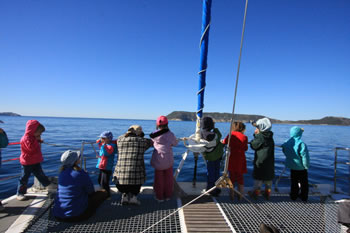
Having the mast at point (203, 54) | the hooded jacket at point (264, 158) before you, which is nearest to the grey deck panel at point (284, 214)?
the hooded jacket at point (264, 158)

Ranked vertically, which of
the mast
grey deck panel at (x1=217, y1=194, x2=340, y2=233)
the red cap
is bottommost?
grey deck panel at (x1=217, y1=194, x2=340, y2=233)

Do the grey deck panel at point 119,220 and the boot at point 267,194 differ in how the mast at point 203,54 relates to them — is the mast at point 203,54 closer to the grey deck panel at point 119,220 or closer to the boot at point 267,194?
the grey deck panel at point 119,220

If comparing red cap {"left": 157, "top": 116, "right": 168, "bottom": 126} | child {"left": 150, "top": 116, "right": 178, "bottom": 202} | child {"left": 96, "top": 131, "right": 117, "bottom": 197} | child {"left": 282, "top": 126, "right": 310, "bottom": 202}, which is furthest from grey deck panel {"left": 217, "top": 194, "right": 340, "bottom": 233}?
child {"left": 96, "top": 131, "right": 117, "bottom": 197}

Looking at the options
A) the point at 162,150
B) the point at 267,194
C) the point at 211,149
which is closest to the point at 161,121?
the point at 162,150

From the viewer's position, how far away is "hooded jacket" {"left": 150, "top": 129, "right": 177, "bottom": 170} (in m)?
3.08

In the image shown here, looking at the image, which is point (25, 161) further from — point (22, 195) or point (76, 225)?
point (76, 225)

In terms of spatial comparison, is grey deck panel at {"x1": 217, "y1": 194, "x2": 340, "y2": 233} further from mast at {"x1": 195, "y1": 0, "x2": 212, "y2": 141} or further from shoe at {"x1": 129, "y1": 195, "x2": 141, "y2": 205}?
shoe at {"x1": 129, "y1": 195, "x2": 141, "y2": 205}

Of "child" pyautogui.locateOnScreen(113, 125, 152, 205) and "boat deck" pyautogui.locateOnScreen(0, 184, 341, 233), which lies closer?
"boat deck" pyautogui.locateOnScreen(0, 184, 341, 233)

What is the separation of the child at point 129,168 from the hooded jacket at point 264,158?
2.39m

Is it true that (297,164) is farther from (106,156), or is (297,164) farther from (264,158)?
(106,156)

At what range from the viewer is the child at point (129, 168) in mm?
2907

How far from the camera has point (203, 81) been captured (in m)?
3.03

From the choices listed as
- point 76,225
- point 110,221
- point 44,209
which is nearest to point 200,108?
point 110,221

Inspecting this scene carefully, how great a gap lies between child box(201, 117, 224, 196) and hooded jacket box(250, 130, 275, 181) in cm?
82
